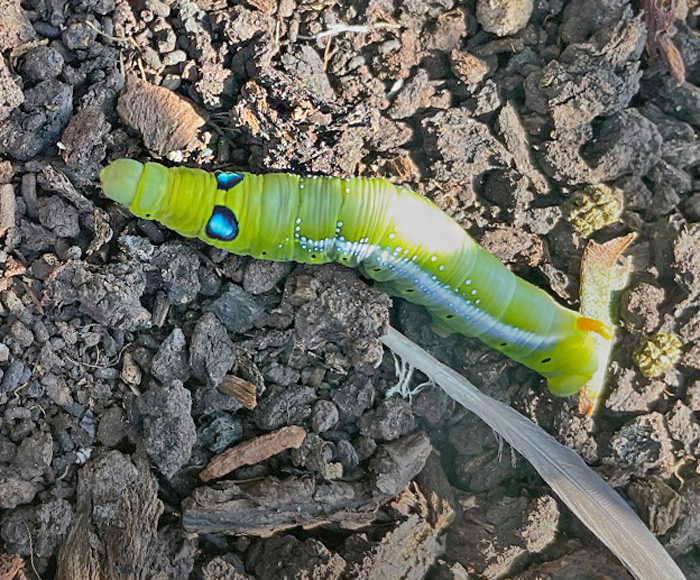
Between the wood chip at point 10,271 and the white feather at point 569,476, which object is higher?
the wood chip at point 10,271

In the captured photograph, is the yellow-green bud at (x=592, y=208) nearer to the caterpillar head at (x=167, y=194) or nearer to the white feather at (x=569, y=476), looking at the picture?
the white feather at (x=569, y=476)

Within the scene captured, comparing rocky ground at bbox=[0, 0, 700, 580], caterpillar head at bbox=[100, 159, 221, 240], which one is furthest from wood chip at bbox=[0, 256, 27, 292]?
caterpillar head at bbox=[100, 159, 221, 240]

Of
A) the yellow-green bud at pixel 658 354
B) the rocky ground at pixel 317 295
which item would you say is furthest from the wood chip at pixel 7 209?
the yellow-green bud at pixel 658 354

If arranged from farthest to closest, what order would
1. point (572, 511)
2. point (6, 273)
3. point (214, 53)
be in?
point (572, 511) → point (214, 53) → point (6, 273)

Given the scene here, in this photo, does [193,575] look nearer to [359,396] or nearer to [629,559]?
[359,396]

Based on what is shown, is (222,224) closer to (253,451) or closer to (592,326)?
(253,451)

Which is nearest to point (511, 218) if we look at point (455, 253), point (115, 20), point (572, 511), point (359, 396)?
point (455, 253)

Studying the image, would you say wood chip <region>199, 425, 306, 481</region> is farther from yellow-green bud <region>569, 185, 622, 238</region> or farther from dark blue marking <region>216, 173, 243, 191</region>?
yellow-green bud <region>569, 185, 622, 238</region>
